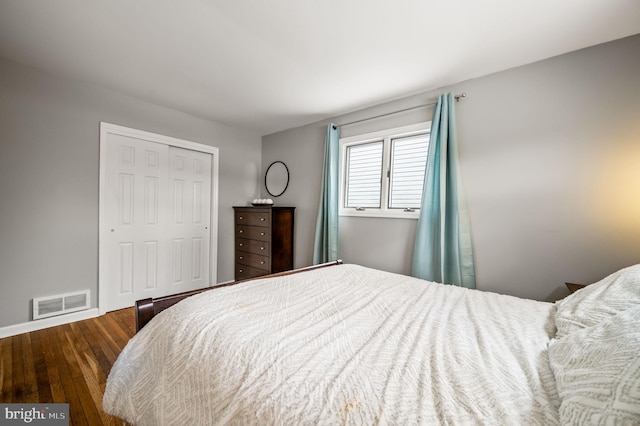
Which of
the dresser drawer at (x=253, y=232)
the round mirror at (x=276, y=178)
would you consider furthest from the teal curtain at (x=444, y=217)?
the round mirror at (x=276, y=178)

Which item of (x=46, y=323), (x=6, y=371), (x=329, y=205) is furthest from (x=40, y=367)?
(x=329, y=205)

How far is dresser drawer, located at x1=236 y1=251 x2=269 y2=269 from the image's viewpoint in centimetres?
327

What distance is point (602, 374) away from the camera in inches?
21.5

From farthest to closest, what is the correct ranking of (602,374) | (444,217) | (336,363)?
1. (444,217)
2. (336,363)
3. (602,374)

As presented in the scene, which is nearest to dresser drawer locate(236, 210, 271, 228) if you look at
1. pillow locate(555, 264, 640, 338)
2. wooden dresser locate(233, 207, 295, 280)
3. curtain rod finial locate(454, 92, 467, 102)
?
wooden dresser locate(233, 207, 295, 280)

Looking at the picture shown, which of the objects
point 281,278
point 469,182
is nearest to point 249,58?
point 281,278

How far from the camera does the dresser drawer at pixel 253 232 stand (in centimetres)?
326

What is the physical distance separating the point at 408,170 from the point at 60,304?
3.76 meters

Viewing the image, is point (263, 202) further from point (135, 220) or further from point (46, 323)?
point (46, 323)

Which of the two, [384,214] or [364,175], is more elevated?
[364,175]

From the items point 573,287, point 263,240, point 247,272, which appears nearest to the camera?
point 573,287

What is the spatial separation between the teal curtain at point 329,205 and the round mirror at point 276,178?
823 mm

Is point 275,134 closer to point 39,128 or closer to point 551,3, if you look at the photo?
point 39,128

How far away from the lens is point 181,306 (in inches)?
44.8
